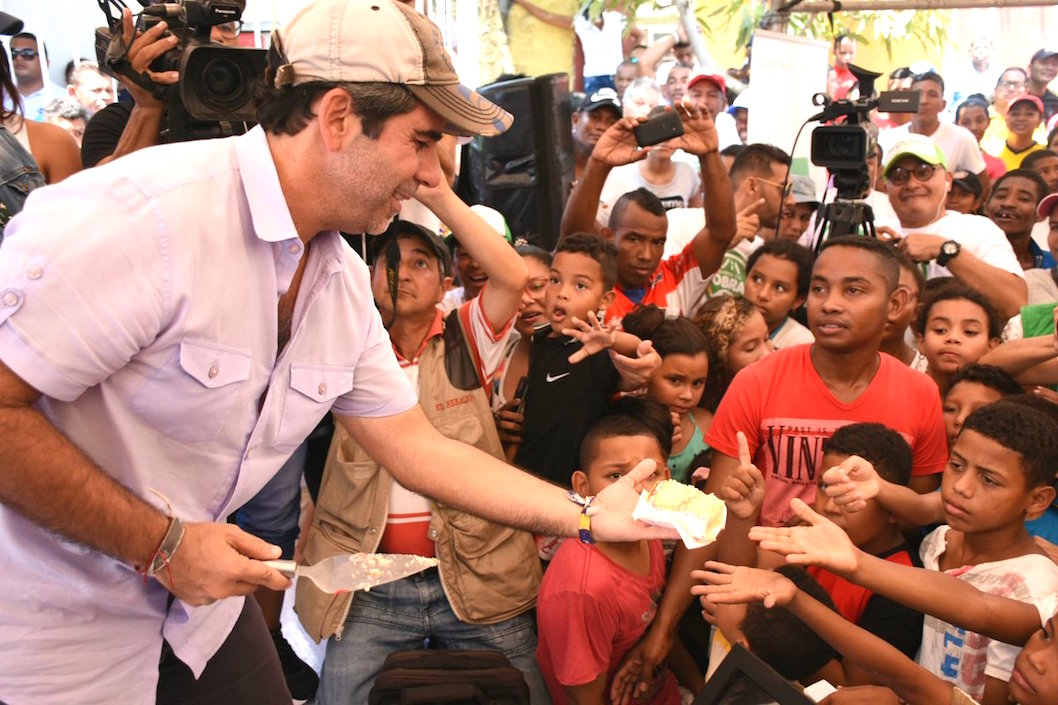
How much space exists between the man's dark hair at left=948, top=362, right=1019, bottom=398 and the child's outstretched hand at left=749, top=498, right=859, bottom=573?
3.78 ft

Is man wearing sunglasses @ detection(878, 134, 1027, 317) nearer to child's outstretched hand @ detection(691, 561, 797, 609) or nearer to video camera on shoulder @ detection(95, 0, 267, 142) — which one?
child's outstretched hand @ detection(691, 561, 797, 609)

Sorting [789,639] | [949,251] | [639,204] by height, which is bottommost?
[789,639]

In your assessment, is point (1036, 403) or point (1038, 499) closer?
point (1038, 499)

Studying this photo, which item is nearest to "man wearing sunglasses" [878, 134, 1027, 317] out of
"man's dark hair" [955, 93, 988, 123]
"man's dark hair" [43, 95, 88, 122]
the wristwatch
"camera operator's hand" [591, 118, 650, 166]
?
the wristwatch

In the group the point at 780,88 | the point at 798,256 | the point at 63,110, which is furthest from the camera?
the point at 63,110

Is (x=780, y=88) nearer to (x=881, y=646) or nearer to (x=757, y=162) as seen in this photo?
(x=757, y=162)

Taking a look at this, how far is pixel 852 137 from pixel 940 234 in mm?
654

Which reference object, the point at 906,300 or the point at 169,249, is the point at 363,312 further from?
the point at 906,300

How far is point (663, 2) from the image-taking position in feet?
36.5

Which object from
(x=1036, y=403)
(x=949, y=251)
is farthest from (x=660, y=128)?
(x=1036, y=403)

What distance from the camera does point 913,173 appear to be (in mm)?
4375

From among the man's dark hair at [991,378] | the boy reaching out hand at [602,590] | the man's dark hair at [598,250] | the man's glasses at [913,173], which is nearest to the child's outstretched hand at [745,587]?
the boy reaching out hand at [602,590]

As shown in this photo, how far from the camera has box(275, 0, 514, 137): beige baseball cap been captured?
1600 mm

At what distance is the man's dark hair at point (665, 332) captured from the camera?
3.30 m
